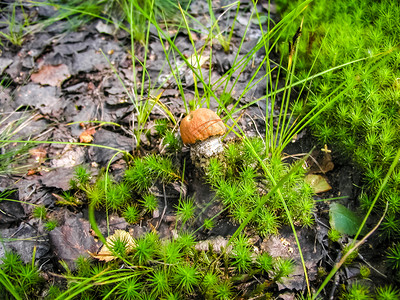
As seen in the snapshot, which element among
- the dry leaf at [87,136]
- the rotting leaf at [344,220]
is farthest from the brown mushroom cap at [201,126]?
the dry leaf at [87,136]

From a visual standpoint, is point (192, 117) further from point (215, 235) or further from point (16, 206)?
point (16, 206)

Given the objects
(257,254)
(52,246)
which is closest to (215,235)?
(257,254)

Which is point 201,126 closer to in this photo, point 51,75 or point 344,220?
point 344,220

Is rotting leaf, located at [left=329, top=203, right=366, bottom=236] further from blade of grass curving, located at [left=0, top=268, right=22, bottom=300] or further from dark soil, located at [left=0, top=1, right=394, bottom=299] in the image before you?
blade of grass curving, located at [left=0, top=268, right=22, bottom=300]

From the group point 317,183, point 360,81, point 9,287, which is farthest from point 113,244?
point 360,81

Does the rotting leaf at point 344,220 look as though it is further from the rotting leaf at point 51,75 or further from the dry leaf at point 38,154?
the rotting leaf at point 51,75
